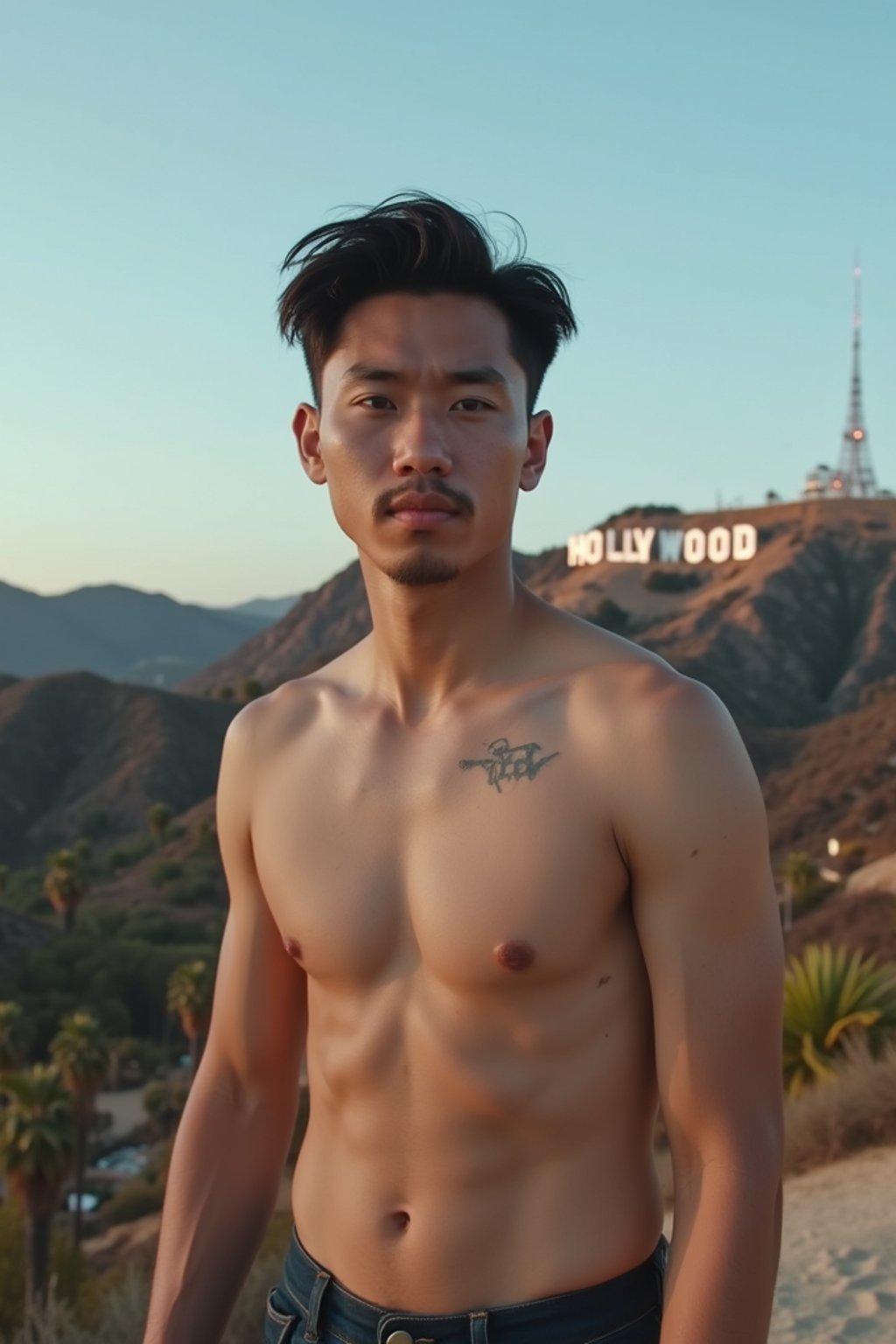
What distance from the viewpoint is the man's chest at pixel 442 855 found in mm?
2281

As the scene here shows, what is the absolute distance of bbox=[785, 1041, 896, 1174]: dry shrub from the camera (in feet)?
33.6

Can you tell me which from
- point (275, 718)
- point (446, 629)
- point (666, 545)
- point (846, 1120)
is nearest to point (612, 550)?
point (666, 545)

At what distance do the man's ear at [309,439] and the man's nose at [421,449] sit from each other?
0.30 meters

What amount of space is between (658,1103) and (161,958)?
4054 cm

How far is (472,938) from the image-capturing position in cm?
234

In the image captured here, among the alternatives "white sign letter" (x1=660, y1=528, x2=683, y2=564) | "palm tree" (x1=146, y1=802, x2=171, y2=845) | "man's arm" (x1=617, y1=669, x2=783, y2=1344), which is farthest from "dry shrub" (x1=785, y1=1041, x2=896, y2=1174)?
"white sign letter" (x1=660, y1=528, x2=683, y2=564)

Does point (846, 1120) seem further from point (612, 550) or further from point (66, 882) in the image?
point (612, 550)

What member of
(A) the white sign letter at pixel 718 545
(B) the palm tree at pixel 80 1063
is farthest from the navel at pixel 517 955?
(A) the white sign letter at pixel 718 545

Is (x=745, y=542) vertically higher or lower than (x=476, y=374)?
higher

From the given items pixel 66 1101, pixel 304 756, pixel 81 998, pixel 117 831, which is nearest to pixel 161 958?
pixel 81 998

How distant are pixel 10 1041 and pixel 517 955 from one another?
27.6 meters

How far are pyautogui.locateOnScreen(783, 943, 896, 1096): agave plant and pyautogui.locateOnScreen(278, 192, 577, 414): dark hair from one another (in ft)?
32.9

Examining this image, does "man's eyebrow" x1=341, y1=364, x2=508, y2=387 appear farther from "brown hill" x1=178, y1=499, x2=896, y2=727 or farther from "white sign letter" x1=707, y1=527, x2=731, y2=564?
"white sign letter" x1=707, y1=527, x2=731, y2=564

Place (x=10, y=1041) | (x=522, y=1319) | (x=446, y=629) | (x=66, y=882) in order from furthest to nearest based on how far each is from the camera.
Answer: (x=66, y=882), (x=10, y=1041), (x=446, y=629), (x=522, y=1319)
